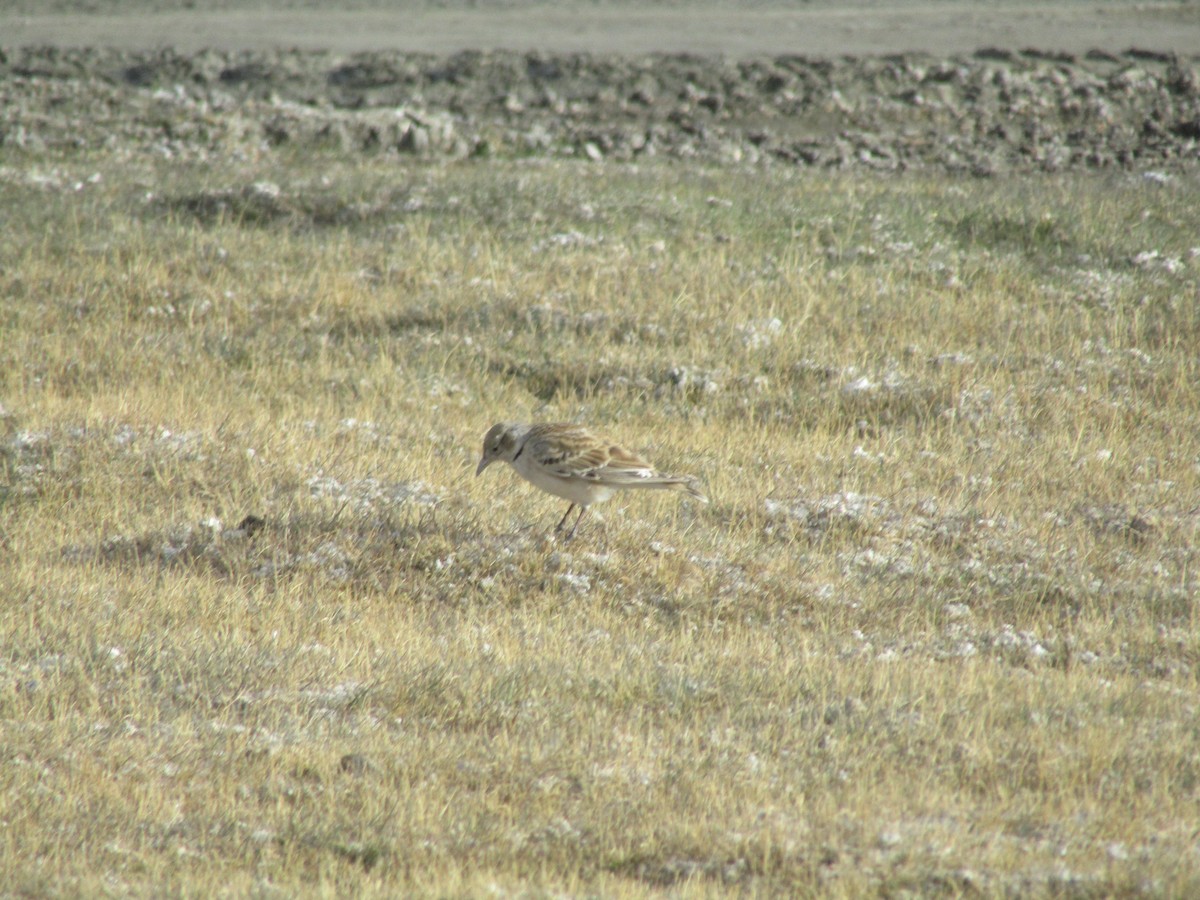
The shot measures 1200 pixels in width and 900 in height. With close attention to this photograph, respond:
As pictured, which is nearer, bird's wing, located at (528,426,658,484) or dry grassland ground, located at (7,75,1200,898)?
dry grassland ground, located at (7,75,1200,898)

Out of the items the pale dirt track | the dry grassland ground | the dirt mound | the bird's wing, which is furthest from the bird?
the pale dirt track

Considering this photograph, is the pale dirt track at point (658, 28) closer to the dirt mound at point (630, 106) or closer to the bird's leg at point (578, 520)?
the dirt mound at point (630, 106)

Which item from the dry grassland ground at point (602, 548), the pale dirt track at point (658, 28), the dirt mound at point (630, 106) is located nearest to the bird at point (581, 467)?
the dry grassland ground at point (602, 548)

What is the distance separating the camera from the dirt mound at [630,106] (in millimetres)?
21250

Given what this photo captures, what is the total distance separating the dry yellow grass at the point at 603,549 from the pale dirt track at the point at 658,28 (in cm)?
1005

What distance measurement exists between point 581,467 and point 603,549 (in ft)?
2.05

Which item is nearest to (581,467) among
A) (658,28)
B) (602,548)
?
(602,548)

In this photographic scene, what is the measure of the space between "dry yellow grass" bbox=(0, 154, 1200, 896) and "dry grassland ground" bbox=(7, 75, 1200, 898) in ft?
0.11

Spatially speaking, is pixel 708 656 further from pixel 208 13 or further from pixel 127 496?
pixel 208 13

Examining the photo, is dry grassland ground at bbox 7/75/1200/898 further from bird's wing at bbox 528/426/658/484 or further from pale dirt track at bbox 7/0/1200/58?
pale dirt track at bbox 7/0/1200/58

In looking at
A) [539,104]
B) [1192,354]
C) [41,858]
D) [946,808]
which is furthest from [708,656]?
[539,104]

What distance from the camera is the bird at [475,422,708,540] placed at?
8242 mm

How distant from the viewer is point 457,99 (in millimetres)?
23875

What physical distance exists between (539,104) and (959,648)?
18.1m
